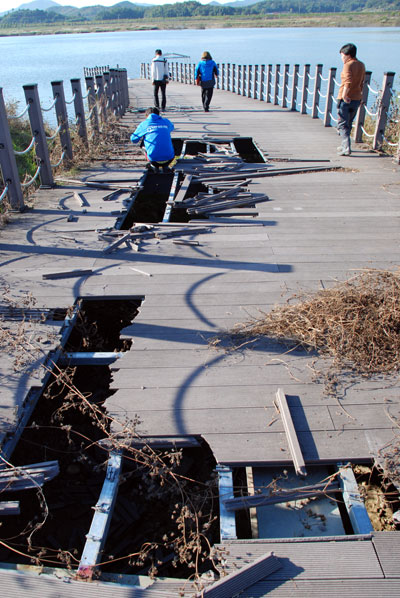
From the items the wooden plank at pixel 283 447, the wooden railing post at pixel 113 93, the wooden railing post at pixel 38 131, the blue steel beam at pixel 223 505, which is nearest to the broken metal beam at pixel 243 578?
the blue steel beam at pixel 223 505

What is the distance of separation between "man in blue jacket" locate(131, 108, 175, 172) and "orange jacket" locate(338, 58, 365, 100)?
3403 mm

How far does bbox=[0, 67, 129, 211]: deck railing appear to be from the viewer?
6543 millimetres

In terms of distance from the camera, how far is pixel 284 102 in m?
18.0

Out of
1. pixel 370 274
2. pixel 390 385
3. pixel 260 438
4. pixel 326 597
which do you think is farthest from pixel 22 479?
pixel 370 274

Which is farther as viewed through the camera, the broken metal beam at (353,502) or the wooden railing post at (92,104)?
the wooden railing post at (92,104)

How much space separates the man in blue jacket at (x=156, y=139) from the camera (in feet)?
29.0

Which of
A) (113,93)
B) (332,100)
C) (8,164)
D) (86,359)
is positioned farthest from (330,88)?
(86,359)

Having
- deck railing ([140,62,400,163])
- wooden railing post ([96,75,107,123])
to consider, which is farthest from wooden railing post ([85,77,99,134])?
deck railing ([140,62,400,163])

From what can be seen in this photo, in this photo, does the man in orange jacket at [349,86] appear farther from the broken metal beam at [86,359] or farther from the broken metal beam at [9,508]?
the broken metal beam at [9,508]

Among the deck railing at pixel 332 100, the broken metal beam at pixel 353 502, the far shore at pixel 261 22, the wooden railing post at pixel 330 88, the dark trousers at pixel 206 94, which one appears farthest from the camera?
the far shore at pixel 261 22

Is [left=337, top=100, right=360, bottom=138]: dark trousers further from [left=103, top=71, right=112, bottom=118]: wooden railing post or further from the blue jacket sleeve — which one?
[left=103, top=71, right=112, bottom=118]: wooden railing post

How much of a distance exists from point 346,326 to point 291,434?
1.18 metres

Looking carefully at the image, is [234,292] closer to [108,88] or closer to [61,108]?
[61,108]

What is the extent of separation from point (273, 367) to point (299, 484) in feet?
3.21
